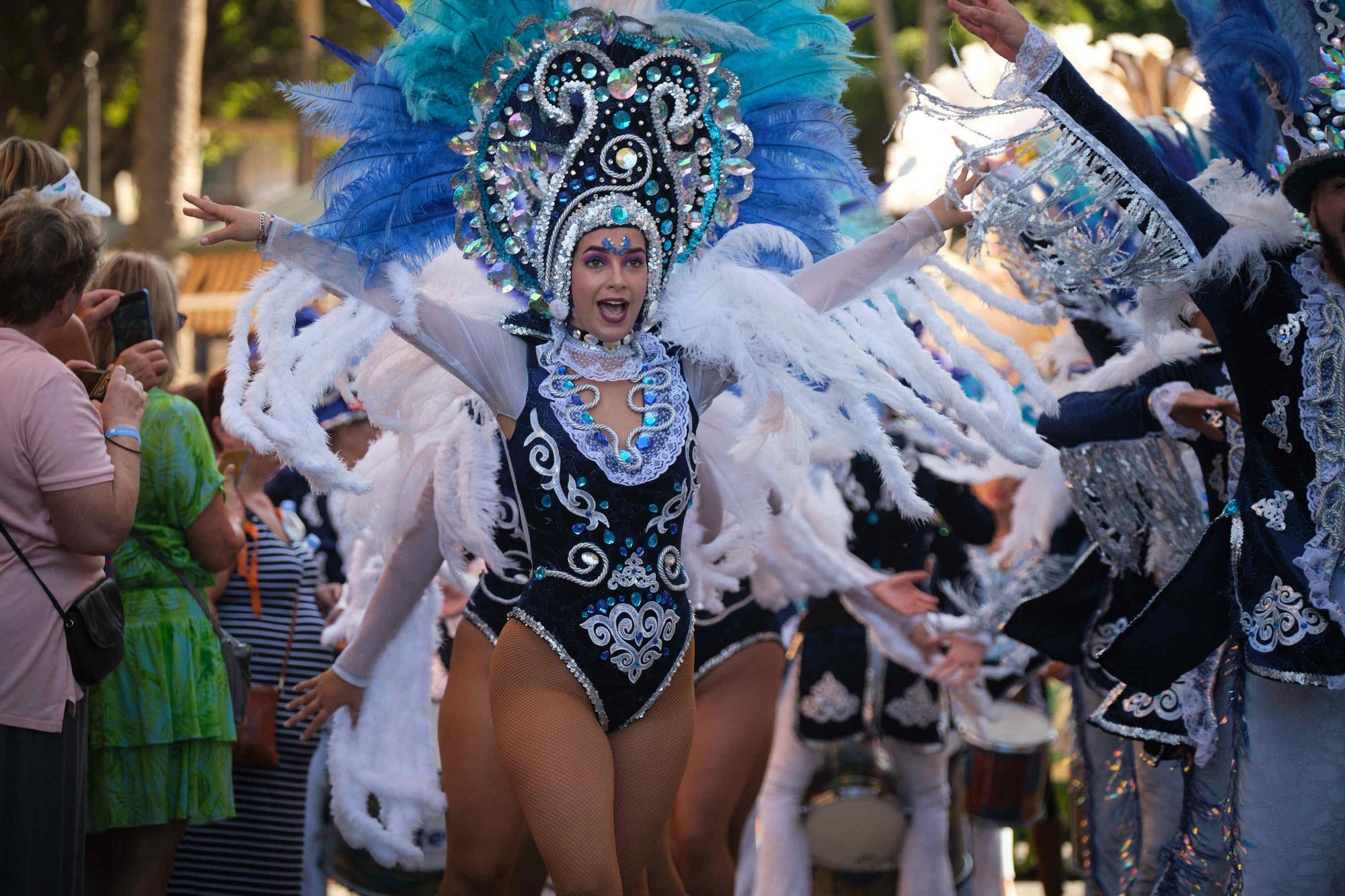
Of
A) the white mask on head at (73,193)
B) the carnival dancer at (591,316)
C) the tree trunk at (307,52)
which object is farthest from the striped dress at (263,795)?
the tree trunk at (307,52)

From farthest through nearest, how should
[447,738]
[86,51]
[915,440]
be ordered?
[86,51]
[915,440]
[447,738]

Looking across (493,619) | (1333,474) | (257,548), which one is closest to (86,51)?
(257,548)

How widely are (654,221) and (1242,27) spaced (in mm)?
1474

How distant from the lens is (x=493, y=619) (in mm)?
3857

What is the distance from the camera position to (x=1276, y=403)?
129 inches

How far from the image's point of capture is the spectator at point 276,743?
4.69 m

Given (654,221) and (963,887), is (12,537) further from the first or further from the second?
(963,887)

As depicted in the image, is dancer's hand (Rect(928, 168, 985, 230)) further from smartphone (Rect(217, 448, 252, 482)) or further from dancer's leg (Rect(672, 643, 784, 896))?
smartphone (Rect(217, 448, 252, 482))

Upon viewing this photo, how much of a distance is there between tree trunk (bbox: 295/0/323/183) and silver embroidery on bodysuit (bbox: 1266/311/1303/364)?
43.4ft

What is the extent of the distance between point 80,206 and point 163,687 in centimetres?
130

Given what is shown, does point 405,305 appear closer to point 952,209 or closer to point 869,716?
point 952,209

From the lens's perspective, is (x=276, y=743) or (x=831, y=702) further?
(x=831, y=702)

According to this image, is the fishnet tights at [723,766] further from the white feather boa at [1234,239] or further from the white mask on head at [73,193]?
the white mask on head at [73,193]

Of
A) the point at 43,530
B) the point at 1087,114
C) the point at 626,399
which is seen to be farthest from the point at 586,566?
the point at 1087,114
